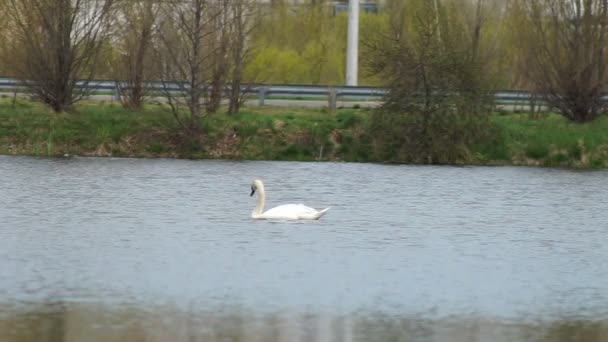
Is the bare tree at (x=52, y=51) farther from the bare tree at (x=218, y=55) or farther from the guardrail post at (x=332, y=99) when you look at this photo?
the guardrail post at (x=332, y=99)

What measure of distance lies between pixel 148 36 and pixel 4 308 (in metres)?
25.5

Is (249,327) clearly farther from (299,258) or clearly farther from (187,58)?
(187,58)

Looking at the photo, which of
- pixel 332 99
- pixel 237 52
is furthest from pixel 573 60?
pixel 237 52

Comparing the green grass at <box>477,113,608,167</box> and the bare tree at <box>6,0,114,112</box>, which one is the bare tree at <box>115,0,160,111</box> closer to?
the bare tree at <box>6,0,114,112</box>

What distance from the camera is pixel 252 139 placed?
3862 cm

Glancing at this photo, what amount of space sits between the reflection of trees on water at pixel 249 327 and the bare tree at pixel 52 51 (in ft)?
81.9

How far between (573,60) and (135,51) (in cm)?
1240

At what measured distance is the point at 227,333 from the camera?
14547 mm

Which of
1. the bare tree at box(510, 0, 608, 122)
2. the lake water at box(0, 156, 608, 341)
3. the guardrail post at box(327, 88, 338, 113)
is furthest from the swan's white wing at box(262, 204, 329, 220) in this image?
the bare tree at box(510, 0, 608, 122)


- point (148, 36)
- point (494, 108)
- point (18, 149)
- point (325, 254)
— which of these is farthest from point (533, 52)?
point (325, 254)

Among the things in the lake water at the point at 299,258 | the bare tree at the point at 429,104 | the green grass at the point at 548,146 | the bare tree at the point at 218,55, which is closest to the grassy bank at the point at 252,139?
the green grass at the point at 548,146

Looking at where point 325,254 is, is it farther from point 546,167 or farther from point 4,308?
point 546,167

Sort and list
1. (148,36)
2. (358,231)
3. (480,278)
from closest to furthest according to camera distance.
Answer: (480,278)
(358,231)
(148,36)

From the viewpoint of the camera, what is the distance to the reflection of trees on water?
566 inches
